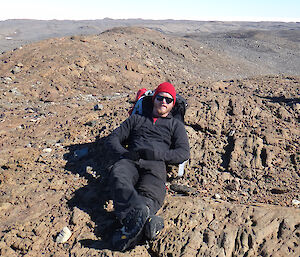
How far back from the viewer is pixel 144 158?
11.3 feet

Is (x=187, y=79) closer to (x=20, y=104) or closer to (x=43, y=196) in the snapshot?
(x=20, y=104)

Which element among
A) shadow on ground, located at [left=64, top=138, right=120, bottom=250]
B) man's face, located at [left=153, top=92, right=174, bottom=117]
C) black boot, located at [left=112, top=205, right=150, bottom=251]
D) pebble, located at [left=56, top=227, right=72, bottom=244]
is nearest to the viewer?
black boot, located at [left=112, top=205, right=150, bottom=251]

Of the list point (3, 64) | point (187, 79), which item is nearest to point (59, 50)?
point (3, 64)

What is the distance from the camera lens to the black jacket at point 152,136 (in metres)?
3.66

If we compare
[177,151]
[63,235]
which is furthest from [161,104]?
[63,235]

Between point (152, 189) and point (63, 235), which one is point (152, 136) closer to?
point (152, 189)

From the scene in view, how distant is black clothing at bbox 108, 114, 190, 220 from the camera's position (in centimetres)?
296

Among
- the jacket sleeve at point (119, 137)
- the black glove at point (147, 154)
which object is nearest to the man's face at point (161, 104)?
the jacket sleeve at point (119, 137)

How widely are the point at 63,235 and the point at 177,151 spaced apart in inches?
64.4

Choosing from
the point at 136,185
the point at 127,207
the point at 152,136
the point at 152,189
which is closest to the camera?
the point at 127,207

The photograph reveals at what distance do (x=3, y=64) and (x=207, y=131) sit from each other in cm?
975

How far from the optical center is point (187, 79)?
13883mm

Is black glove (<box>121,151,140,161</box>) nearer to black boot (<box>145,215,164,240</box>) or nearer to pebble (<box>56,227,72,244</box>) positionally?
black boot (<box>145,215,164,240</box>)

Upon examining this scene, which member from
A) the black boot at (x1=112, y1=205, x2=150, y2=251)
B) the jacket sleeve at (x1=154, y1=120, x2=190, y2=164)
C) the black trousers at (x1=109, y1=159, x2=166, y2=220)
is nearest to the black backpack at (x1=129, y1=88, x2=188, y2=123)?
the jacket sleeve at (x1=154, y1=120, x2=190, y2=164)
